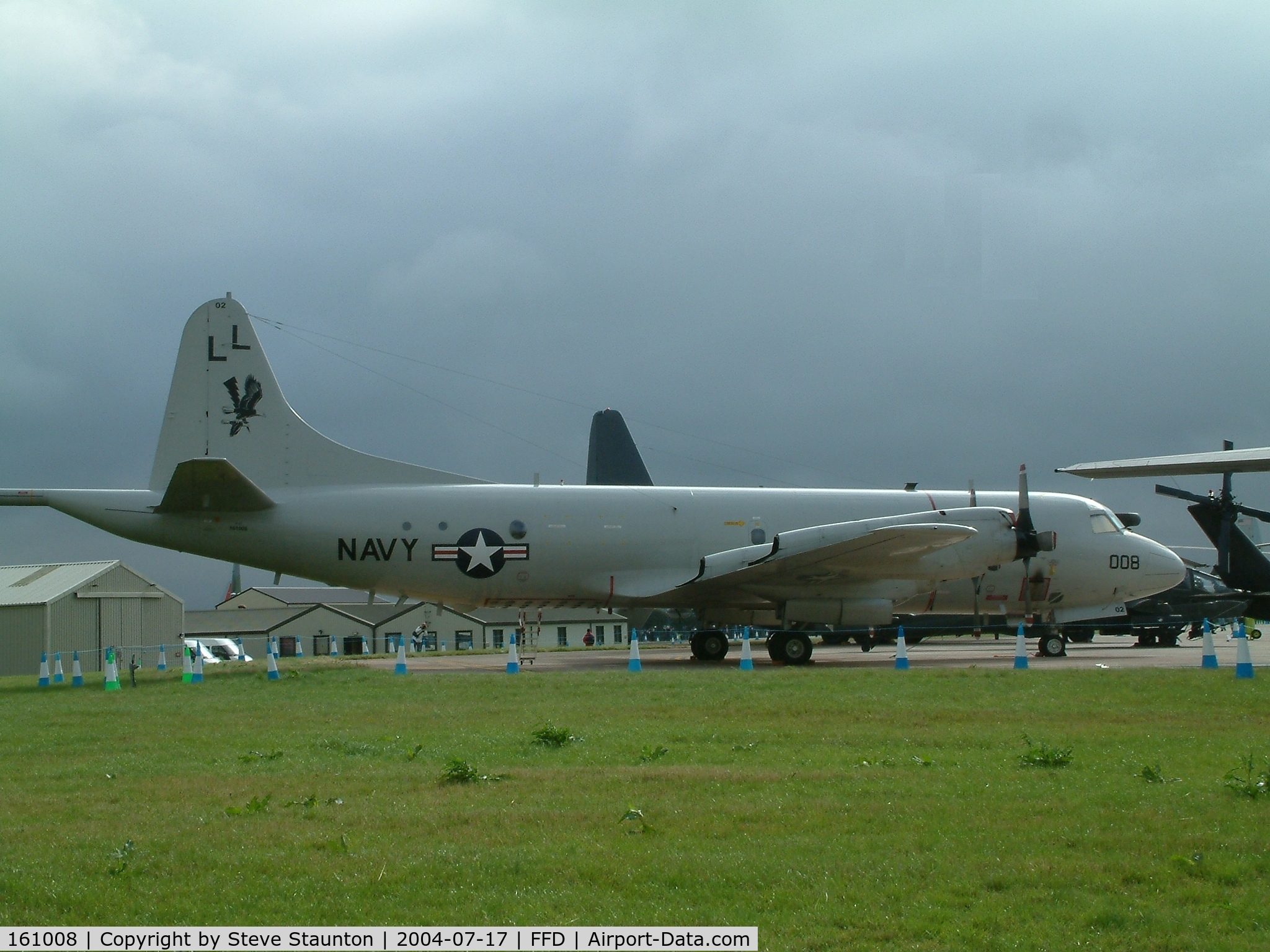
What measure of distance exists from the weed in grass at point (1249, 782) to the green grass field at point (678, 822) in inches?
3.7

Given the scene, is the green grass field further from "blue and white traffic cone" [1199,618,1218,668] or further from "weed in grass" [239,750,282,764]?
"blue and white traffic cone" [1199,618,1218,668]

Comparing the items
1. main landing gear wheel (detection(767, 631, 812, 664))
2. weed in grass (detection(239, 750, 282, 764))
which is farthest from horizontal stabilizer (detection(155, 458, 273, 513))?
main landing gear wheel (detection(767, 631, 812, 664))

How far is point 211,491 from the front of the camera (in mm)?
20875

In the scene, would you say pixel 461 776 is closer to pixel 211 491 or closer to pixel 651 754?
pixel 651 754

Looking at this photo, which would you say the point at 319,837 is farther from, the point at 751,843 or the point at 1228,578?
the point at 1228,578

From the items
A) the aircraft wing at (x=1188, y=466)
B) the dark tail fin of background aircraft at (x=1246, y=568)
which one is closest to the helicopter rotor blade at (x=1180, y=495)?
the dark tail fin of background aircraft at (x=1246, y=568)

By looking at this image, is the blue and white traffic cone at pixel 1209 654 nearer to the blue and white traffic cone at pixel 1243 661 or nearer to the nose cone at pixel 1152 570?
the blue and white traffic cone at pixel 1243 661

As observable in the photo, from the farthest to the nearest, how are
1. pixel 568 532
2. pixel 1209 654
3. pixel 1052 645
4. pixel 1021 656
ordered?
1. pixel 1052 645
2. pixel 568 532
3. pixel 1021 656
4. pixel 1209 654

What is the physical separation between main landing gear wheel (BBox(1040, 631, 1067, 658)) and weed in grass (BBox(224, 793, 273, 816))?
22.4m

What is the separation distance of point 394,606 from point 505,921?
6389cm

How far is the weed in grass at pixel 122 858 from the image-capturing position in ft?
19.7

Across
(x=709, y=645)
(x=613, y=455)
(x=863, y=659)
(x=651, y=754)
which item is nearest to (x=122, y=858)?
(x=651, y=754)

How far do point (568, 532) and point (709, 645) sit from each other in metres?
4.52

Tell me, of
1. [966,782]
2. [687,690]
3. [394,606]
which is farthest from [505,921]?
[394,606]
